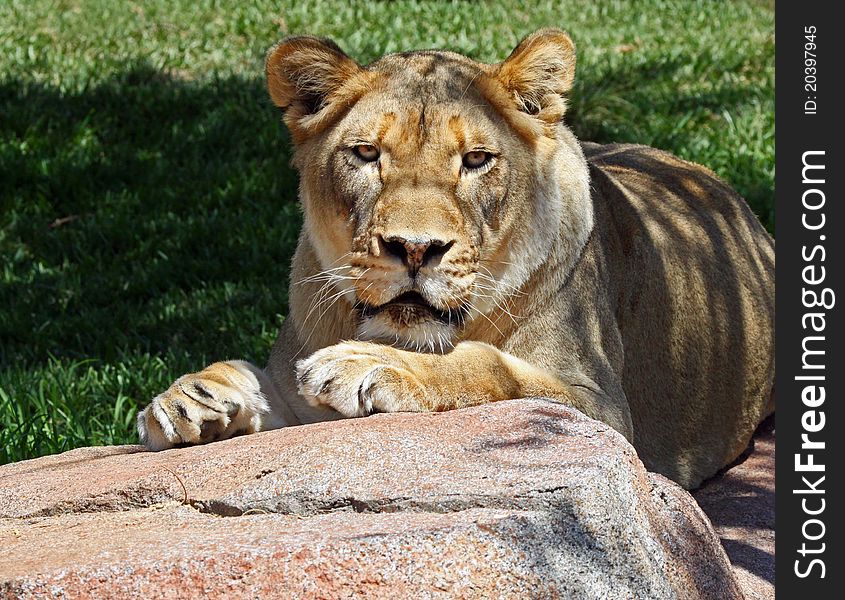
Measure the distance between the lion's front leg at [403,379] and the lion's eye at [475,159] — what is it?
56cm

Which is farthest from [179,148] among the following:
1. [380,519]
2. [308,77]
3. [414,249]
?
[380,519]

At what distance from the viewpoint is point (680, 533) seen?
9.32ft

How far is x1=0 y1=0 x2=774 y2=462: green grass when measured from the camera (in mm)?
6355

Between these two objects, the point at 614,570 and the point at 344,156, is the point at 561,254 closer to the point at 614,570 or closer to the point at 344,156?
the point at 344,156

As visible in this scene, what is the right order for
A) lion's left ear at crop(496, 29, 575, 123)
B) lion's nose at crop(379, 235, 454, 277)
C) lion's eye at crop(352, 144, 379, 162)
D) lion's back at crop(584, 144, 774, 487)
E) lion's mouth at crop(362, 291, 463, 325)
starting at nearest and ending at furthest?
lion's nose at crop(379, 235, 454, 277), lion's mouth at crop(362, 291, 463, 325), lion's eye at crop(352, 144, 379, 162), lion's left ear at crop(496, 29, 575, 123), lion's back at crop(584, 144, 774, 487)

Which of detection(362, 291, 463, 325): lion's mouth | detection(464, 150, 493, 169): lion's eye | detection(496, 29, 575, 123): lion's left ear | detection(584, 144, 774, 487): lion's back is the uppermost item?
detection(496, 29, 575, 123): lion's left ear

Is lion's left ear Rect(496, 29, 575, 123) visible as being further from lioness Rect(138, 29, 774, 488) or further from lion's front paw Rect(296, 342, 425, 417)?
lion's front paw Rect(296, 342, 425, 417)

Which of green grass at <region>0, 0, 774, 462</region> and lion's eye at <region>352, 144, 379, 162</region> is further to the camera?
green grass at <region>0, 0, 774, 462</region>

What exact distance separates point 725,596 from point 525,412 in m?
0.69

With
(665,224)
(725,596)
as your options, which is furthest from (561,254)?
(725,596)

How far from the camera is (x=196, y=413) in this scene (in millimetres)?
3449

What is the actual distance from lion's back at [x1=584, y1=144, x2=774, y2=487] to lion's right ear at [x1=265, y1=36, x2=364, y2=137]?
1.08m

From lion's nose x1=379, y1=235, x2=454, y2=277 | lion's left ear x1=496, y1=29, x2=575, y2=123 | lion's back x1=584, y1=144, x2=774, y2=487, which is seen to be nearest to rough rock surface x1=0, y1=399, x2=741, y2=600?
lion's nose x1=379, y1=235, x2=454, y2=277

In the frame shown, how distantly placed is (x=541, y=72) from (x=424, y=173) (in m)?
0.65
